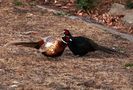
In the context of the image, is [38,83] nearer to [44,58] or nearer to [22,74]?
[22,74]

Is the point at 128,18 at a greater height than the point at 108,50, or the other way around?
the point at 108,50

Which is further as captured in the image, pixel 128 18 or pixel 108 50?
pixel 128 18

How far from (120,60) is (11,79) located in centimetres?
220

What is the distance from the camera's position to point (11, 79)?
24.1 feet

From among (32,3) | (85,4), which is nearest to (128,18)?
(85,4)

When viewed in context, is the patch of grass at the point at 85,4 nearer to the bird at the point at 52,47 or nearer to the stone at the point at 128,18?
the stone at the point at 128,18

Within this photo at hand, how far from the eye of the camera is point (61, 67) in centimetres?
802

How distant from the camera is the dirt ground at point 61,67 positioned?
23.6ft

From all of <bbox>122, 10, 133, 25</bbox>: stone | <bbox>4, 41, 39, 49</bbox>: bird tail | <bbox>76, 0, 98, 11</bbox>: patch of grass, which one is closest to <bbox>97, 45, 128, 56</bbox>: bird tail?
<bbox>4, 41, 39, 49</bbox>: bird tail

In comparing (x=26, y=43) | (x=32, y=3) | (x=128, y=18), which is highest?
(x=26, y=43)

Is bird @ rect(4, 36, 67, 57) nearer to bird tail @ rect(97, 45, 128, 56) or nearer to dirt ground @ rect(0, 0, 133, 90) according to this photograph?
dirt ground @ rect(0, 0, 133, 90)

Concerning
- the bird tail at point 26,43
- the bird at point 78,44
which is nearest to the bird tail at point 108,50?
the bird at point 78,44

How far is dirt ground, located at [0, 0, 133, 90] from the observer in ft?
23.6

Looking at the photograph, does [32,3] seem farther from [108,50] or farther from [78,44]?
[78,44]
